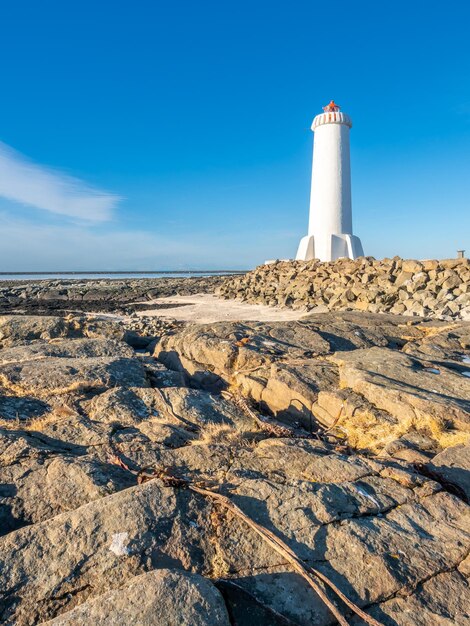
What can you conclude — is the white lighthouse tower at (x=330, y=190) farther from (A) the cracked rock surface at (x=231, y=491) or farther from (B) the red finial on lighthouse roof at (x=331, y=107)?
(A) the cracked rock surface at (x=231, y=491)

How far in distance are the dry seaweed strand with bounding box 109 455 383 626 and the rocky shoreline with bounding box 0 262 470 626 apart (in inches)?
0.8

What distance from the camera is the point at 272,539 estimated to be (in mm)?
2498

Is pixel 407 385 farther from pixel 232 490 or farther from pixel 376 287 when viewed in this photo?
pixel 376 287

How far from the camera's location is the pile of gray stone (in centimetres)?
1499

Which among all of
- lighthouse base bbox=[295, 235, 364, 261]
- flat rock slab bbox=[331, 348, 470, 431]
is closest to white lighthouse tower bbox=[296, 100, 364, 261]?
lighthouse base bbox=[295, 235, 364, 261]

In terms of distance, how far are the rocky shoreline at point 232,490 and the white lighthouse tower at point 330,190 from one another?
823 inches

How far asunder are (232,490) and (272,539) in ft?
1.64

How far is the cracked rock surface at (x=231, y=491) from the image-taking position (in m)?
2.19

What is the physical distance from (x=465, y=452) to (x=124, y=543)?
9.58ft

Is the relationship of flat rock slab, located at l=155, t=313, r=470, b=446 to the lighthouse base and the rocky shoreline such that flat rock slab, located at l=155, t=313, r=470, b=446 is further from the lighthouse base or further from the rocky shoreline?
the lighthouse base

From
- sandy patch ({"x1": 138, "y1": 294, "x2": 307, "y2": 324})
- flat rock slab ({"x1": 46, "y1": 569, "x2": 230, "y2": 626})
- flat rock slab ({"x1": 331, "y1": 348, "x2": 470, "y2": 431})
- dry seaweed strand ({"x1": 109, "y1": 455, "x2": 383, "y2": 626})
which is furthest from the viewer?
sandy patch ({"x1": 138, "y1": 294, "x2": 307, "y2": 324})

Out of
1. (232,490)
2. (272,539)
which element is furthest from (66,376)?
(272,539)

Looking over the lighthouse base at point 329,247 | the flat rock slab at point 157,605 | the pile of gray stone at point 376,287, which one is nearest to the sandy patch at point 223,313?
the pile of gray stone at point 376,287

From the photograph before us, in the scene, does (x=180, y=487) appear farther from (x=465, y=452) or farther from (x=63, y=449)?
(x=465, y=452)
